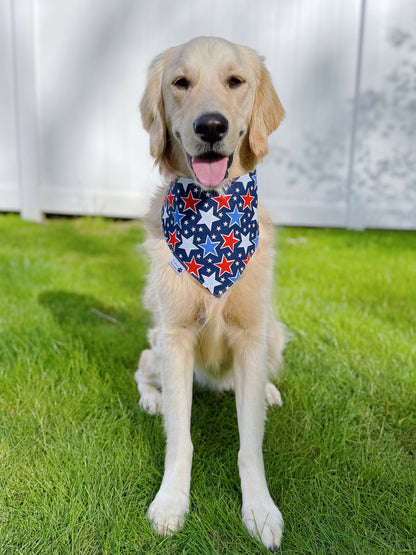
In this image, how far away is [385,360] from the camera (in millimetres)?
2775

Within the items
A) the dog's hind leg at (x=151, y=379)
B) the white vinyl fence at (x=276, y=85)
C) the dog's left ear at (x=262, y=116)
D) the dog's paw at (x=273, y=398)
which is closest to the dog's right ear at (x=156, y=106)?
the dog's left ear at (x=262, y=116)

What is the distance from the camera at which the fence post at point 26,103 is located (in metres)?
5.59

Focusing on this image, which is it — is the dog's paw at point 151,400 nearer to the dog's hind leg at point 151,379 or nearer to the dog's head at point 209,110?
the dog's hind leg at point 151,379

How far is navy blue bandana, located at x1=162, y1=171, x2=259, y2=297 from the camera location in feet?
6.31

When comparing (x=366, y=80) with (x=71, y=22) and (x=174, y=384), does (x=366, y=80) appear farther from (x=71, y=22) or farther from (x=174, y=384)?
(x=174, y=384)

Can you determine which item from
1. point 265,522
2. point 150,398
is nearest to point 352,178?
point 150,398

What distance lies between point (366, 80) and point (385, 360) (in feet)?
11.9

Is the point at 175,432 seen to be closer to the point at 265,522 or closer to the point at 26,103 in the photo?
the point at 265,522

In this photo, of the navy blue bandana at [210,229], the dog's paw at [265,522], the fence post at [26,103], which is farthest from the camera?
the fence post at [26,103]

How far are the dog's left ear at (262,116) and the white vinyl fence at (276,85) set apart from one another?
3.70m

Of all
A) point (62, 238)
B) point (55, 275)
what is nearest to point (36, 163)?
point (62, 238)

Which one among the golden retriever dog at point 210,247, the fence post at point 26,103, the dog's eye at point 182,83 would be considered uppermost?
the fence post at point 26,103

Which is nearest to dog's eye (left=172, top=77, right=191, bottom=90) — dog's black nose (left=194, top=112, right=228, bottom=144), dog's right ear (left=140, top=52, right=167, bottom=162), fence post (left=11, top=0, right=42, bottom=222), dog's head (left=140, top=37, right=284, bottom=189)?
dog's head (left=140, top=37, right=284, bottom=189)

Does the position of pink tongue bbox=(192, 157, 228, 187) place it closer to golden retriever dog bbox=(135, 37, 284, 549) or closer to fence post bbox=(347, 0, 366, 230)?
golden retriever dog bbox=(135, 37, 284, 549)
